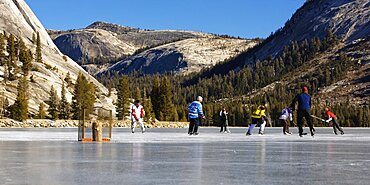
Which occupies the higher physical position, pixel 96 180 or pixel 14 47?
pixel 14 47

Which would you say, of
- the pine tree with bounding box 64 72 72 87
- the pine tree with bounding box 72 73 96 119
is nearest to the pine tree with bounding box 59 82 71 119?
the pine tree with bounding box 72 73 96 119

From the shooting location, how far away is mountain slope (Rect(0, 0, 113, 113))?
139 m

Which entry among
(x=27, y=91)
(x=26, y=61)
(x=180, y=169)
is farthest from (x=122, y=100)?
(x=180, y=169)

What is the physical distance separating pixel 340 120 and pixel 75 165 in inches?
7239

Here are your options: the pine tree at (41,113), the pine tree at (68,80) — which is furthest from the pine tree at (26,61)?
the pine tree at (41,113)

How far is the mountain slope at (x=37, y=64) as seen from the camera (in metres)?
139

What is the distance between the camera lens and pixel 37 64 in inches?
5974

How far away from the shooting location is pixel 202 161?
1596 cm

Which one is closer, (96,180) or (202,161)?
(96,180)

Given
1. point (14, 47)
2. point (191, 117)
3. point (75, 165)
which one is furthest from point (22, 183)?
point (14, 47)

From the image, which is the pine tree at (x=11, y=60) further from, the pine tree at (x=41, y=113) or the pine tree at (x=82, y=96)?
the pine tree at (x=41, y=113)

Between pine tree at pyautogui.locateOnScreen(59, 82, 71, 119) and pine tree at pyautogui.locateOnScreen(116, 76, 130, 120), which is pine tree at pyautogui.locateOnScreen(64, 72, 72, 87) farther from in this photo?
pine tree at pyautogui.locateOnScreen(59, 82, 71, 119)

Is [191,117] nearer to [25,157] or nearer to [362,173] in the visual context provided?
[25,157]

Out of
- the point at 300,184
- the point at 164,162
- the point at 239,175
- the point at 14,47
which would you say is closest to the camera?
the point at 300,184
